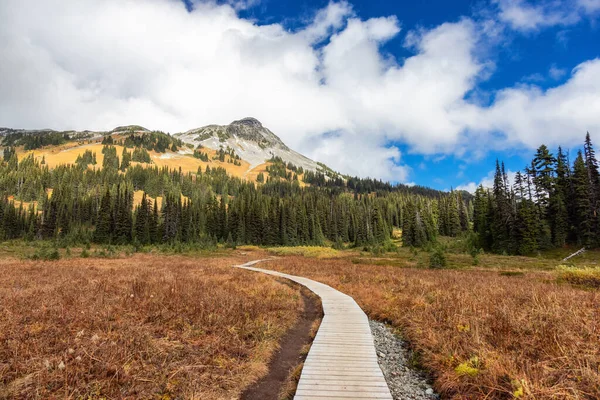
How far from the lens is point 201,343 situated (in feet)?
32.0

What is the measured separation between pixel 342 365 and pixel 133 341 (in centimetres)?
623

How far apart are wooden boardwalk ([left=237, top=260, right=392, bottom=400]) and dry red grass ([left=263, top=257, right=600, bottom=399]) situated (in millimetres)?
1613

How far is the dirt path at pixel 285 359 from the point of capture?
7.59 metres

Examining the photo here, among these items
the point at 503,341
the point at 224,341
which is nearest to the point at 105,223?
the point at 224,341

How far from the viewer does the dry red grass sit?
21.0 feet

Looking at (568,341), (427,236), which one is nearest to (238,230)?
(427,236)

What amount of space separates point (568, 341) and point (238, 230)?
99.0 metres

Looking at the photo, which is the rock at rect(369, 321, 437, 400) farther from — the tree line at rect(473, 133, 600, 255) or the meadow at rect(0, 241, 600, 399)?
the tree line at rect(473, 133, 600, 255)

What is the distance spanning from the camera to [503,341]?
8.84 metres

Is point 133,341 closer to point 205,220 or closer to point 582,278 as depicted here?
point 582,278

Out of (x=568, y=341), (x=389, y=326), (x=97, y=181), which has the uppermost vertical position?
(x=97, y=181)

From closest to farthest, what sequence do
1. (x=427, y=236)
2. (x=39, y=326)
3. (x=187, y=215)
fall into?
(x=39, y=326), (x=427, y=236), (x=187, y=215)

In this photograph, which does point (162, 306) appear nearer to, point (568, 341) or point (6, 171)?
point (568, 341)

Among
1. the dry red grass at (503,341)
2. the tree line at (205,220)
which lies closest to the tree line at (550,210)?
the tree line at (205,220)
